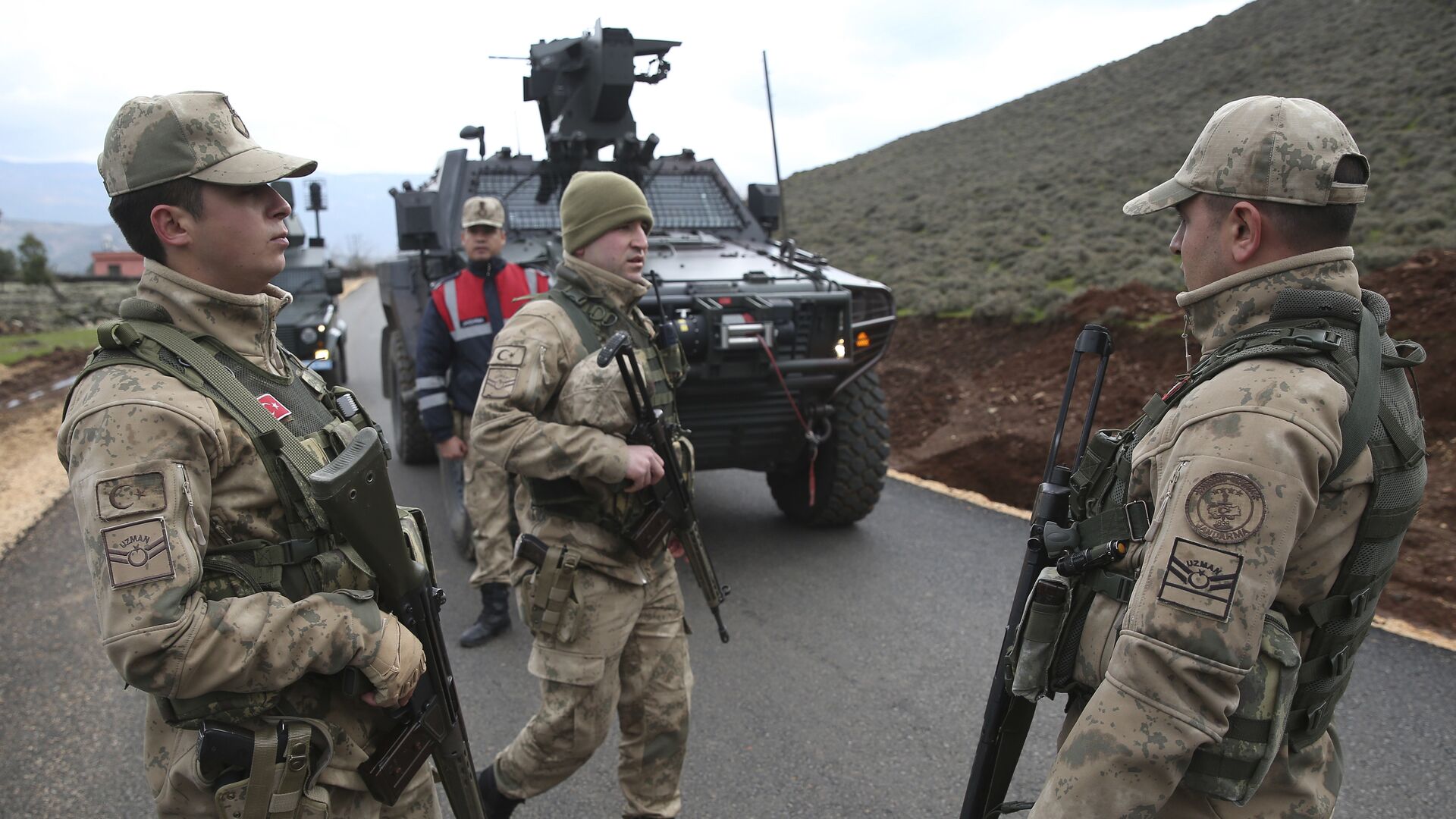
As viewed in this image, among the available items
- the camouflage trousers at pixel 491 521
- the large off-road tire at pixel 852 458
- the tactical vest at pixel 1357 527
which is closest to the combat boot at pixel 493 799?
the camouflage trousers at pixel 491 521

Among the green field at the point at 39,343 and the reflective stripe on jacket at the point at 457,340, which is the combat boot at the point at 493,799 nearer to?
the reflective stripe on jacket at the point at 457,340

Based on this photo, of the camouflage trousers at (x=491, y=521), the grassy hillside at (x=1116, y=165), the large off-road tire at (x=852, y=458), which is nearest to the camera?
the camouflage trousers at (x=491, y=521)

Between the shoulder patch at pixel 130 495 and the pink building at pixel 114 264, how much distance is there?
90.2 ft

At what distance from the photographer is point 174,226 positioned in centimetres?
165

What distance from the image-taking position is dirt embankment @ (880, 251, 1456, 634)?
491 cm

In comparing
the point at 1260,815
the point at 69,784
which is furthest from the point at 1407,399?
the point at 69,784

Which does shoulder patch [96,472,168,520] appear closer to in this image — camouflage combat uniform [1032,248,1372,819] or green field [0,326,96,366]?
camouflage combat uniform [1032,248,1372,819]

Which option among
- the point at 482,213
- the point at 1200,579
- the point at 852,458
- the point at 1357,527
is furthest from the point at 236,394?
the point at 852,458

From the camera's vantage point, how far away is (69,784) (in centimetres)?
313

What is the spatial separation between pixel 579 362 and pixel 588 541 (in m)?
0.49

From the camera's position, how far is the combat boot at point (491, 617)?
421 centimetres

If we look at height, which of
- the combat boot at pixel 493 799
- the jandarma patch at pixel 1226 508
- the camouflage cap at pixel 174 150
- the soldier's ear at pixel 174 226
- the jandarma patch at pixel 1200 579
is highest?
the camouflage cap at pixel 174 150

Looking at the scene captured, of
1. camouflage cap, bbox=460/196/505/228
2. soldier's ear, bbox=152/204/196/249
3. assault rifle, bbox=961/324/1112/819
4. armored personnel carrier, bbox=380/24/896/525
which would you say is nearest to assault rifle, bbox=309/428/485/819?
soldier's ear, bbox=152/204/196/249

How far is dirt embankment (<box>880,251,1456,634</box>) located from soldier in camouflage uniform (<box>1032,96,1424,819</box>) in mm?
3426
